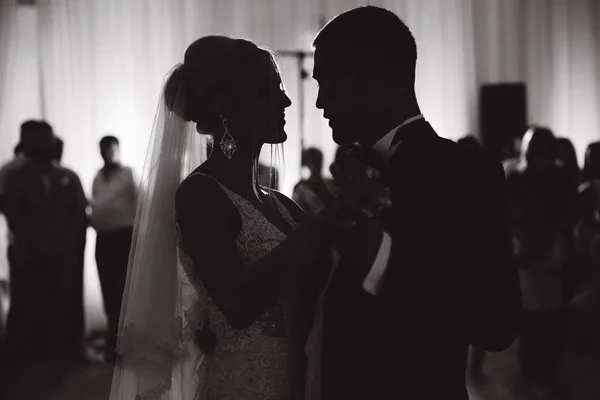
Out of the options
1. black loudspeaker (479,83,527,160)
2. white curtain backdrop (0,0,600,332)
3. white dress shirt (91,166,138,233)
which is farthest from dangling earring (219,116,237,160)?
black loudspeaker (479,83,527,160)

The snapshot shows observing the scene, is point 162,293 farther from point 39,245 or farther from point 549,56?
point 549,56

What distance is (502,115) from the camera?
6.88 m

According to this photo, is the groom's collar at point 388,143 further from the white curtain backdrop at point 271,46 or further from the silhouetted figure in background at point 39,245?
the white curtain backdrop at point 271,46

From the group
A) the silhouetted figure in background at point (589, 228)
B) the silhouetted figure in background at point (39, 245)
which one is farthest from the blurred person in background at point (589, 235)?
the silhouetted figure in background at point (39, 245)

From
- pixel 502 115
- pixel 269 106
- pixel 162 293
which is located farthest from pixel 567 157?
pixel 162 293

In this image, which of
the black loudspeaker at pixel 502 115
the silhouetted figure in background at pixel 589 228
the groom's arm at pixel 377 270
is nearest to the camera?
the groom's arm at pixel 377 270

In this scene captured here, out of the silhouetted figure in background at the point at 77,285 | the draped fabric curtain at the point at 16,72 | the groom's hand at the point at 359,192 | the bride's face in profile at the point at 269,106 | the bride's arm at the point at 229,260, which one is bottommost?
the silhouetted figure in background at the point at 77,285

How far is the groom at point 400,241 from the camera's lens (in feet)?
3.90

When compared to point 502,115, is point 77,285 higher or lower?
lower

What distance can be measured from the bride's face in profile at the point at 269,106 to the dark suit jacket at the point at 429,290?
43 cm

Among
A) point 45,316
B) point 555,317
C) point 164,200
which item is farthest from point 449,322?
point 45,316

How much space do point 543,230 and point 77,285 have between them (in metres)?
3.32

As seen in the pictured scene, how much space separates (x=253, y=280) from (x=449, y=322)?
1.46 ft

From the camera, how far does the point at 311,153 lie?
5.12 metres
